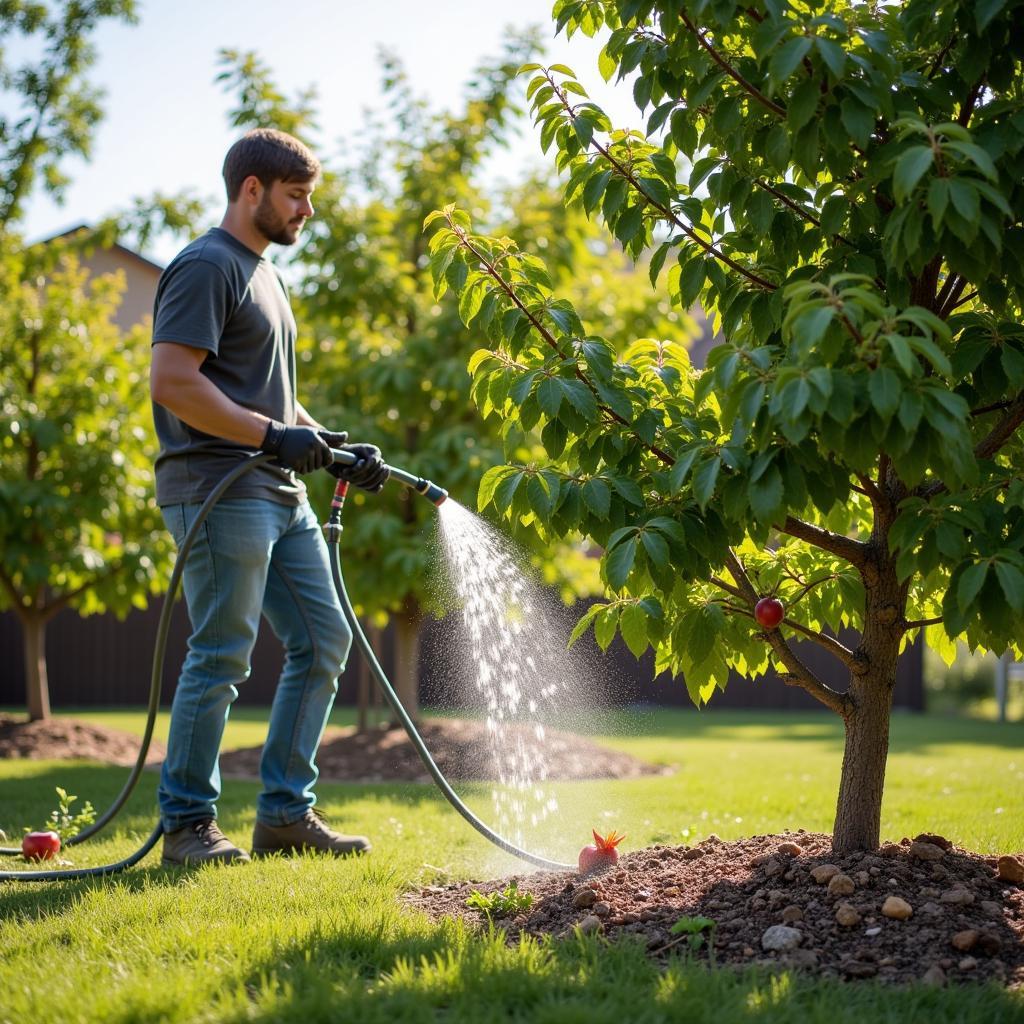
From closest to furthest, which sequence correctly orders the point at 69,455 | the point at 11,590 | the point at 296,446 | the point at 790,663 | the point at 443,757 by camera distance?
the point at 790,663 → the point at 296,446 → the point at 443,757 → the point at 69,455 → the point at 11,590

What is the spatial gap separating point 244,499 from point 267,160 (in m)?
0.95

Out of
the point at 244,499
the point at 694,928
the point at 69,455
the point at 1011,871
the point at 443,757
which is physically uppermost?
the point at 69,455

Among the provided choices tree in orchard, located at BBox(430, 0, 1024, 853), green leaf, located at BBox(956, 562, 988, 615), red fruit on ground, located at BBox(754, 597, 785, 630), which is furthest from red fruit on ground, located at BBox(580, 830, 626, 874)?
green leaf, located at BBox(956, 562, 988, 615)

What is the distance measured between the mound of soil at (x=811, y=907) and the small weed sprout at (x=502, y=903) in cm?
2

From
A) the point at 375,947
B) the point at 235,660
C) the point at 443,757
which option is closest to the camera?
the point at 375,947

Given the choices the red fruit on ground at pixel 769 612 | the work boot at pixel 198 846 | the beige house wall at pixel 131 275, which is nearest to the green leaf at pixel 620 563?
the red fruit on ground at pixel 769 612

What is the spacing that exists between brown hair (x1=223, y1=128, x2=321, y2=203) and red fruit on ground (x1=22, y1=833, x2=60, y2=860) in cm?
192

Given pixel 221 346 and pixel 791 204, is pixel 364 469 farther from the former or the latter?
pixel 791 204

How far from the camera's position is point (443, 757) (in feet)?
19.9

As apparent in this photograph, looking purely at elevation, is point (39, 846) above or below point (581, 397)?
below

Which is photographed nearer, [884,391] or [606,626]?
[884,391]

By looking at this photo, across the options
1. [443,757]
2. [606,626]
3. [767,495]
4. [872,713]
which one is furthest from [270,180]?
[443,757]

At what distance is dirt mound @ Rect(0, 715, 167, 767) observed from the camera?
6.68 meters

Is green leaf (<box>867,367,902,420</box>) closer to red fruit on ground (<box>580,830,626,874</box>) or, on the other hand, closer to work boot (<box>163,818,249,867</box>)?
red fruit on ground (<box>580,830,626,874</box>)
